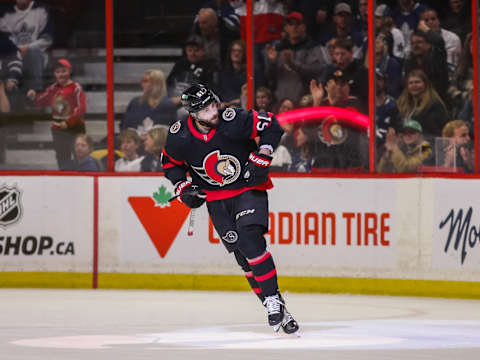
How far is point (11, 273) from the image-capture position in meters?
9.59

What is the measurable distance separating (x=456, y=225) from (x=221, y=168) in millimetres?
2808

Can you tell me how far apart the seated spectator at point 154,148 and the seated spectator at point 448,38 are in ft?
8.44

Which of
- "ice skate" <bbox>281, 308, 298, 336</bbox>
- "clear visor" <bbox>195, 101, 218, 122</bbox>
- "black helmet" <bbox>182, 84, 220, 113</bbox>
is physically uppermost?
"black helmet" <bbox>182, 84, 220, 113</bbox>

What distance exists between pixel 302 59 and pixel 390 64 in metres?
0.80

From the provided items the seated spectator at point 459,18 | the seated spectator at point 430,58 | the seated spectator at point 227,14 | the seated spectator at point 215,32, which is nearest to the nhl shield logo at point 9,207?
the seated spectator at point 215,32

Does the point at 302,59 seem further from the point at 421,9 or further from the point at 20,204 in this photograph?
the point at 20,204

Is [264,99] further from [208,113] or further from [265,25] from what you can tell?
[208,113]

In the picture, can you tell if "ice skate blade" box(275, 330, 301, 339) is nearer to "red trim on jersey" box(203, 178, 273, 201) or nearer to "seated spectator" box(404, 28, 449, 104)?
"red trim on jersey" box(203, 178, 273, 201)

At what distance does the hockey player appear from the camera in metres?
6.51

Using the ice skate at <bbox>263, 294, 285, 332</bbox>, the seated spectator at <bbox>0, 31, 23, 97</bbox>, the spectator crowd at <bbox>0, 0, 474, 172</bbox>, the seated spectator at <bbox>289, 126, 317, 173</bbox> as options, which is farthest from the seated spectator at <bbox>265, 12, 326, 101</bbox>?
the ice skate at <bbox>263, 294, 285, 332</bbox>

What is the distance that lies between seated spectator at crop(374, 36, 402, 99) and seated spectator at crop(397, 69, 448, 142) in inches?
2.7

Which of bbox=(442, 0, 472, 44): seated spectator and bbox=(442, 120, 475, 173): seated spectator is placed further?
bbox=(442, 0, 472, 44): seated spectator

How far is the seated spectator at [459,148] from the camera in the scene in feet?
31.2

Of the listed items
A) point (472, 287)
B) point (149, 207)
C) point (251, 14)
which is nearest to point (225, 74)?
point (251, 14)
